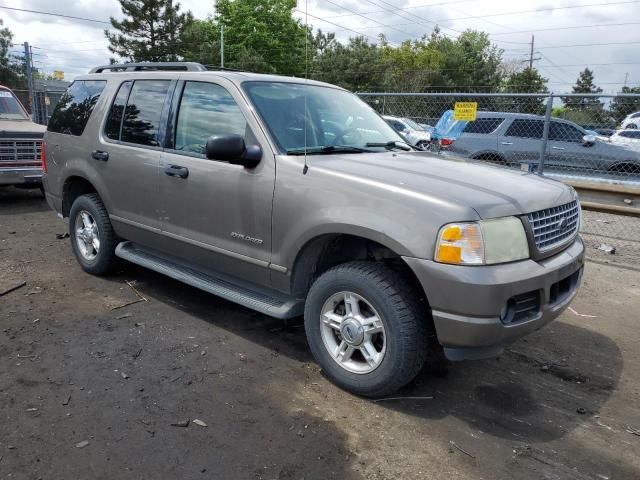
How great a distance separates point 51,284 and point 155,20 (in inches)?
1720

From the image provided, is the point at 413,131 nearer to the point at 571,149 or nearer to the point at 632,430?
the point at 571,149

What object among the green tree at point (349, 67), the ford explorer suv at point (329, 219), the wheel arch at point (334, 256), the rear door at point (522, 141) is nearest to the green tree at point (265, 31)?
the green tree at point (349, 67)

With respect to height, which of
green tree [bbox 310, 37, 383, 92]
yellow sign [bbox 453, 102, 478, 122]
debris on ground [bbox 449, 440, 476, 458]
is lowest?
debris on ground [bbox 449, 440, 476, 458]

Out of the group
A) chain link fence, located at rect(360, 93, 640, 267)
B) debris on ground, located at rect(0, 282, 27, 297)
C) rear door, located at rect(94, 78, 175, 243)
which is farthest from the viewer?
chain link fence, located at rect(360, 93, 640, 267)

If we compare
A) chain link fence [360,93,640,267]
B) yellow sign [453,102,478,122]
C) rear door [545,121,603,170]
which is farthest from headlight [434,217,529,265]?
rear door [545,121,603,170]

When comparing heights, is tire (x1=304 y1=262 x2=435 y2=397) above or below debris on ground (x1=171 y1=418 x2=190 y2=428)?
above

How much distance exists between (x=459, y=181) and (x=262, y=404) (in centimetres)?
177

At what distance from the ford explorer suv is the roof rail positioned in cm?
3

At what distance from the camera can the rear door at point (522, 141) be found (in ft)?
34.2

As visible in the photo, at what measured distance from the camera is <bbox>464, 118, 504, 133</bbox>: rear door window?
11102 mm

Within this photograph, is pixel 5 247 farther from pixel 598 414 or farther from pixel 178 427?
pixel 598 414

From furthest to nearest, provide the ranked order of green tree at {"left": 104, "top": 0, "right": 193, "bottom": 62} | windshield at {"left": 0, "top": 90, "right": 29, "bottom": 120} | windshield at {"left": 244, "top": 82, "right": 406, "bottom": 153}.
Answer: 1. green tree at {"left": 104, "top": 0, "right": 193, "bottom": 62}
2. windshield at {"left": 0, "top": 90, "right": 29, "bottom": 120}
3. windshield at {"left": 244, "top": 82, "right": 406, "bottom": 153}

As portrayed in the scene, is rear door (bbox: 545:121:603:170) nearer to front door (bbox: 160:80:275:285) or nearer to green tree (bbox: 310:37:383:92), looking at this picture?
front door (bbox: 160:80:275:285)

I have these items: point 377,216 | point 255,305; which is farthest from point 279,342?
point 377,216
